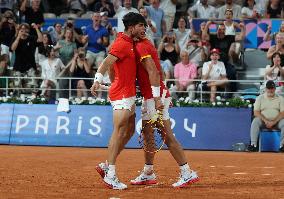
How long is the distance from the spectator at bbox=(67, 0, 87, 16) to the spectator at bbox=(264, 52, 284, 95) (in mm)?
7980

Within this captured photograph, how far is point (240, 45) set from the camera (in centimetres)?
2408

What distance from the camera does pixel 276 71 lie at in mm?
22656

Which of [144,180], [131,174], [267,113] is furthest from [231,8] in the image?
[144,180]

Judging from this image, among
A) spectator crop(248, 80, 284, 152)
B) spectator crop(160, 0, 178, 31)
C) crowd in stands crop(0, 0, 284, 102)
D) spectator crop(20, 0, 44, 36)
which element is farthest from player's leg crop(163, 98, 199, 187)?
spectator crop(20, 0, 44, 36)

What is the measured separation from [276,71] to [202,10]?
4.15 m

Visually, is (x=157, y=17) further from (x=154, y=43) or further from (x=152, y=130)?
(x=152, y=130)

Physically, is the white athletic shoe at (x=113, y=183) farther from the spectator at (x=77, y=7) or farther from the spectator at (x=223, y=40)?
the spectator at (x=77, y=7)

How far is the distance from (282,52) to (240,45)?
1.48m

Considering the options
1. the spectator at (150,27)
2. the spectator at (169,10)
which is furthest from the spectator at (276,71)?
the spectator at (169,10)

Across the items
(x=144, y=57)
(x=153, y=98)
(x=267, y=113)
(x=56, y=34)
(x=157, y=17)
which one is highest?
(x=157, y=17)

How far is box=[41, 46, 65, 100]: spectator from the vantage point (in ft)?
Answer: 79.2

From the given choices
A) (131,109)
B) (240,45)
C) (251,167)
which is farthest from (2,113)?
(131,109)

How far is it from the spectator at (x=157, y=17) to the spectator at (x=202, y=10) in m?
1.10

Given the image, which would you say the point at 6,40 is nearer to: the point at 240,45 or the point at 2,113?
the point at 2,113
